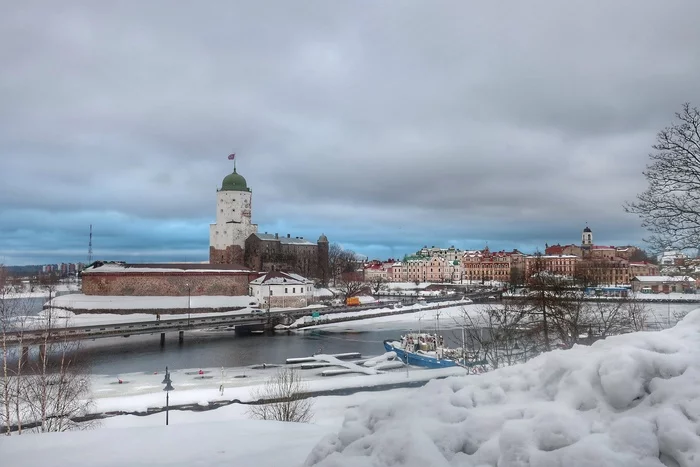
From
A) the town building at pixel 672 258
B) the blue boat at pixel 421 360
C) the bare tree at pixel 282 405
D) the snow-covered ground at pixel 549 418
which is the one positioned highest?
the town building at pixel 672 258

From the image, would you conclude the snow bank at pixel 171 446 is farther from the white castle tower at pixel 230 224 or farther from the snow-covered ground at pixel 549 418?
the white castle tower at pixel 230 224

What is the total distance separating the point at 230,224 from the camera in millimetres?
65375

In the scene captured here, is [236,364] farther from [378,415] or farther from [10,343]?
[378,415]

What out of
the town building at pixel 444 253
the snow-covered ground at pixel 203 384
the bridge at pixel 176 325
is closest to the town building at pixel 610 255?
the town building at pixel 444 253

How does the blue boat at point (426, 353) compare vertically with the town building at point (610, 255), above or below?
below

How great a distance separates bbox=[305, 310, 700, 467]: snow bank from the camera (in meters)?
2.78

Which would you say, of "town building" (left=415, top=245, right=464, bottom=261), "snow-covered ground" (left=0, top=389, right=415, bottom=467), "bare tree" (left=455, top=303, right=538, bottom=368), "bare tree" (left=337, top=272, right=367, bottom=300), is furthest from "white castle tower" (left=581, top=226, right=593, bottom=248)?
"snow-covered ground" (left=0, top=389, right=415, bottom=467)

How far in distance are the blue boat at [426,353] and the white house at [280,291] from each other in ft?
74.9

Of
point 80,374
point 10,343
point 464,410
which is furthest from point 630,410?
point 10,343

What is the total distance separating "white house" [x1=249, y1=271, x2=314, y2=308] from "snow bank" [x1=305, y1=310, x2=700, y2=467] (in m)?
45.0

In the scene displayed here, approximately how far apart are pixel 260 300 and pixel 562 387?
153ft

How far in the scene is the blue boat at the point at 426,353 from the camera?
75.4 feet

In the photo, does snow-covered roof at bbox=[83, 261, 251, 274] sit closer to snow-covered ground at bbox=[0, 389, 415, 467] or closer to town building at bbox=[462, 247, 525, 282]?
snow-covered ground at bbox=[0, 389, 415, 467]

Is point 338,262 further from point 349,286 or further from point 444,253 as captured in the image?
point 444,253
